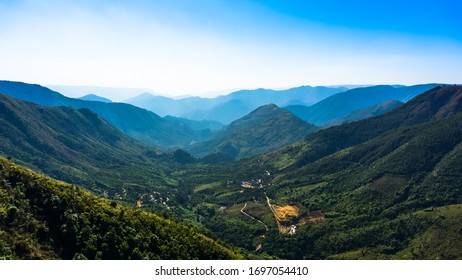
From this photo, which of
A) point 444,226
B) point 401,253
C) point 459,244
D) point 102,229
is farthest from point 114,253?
point 444,226

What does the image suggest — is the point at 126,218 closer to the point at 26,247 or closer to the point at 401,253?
the point at 26,247

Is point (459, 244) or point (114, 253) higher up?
point (114, 253)

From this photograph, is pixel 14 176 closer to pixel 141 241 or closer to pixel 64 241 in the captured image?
pixel 64 241

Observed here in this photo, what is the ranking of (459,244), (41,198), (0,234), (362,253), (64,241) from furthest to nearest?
(362,253) < (459,244) < (41,198) < (64,241) < (0,234)

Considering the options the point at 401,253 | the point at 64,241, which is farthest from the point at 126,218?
the point at 401,253

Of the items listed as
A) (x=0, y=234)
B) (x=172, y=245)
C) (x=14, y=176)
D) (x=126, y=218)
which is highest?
(x=14, y=176)

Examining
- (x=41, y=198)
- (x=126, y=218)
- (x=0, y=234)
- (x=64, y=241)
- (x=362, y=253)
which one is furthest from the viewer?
(x=362, y=253)

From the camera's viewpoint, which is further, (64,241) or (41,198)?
(41,198)
